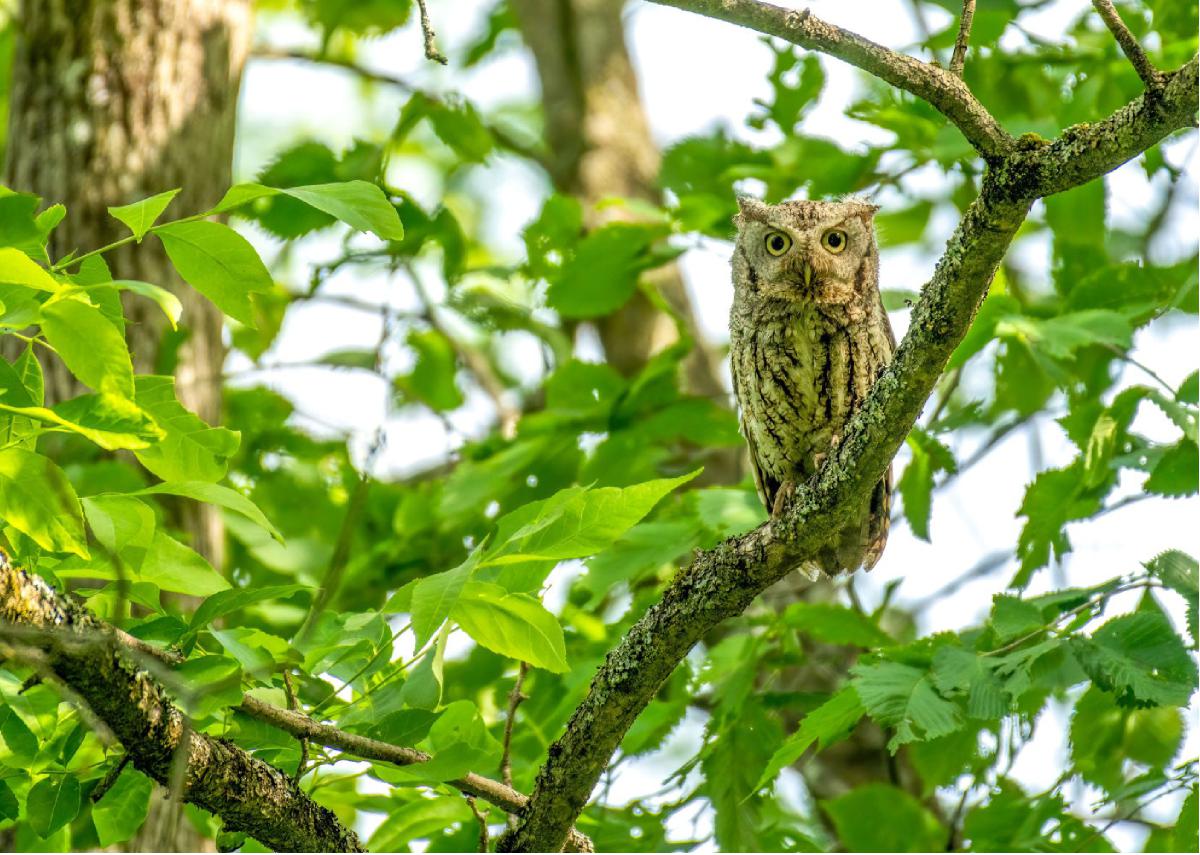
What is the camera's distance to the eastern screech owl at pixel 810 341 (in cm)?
365

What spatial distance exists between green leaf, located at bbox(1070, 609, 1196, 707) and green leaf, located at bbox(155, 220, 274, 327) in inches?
79.1

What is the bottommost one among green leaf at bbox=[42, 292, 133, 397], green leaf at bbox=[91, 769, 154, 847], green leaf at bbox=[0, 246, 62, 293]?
green leaf at bbox=[91, 769, 154, 847]

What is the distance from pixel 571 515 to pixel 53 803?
1067 millimetres

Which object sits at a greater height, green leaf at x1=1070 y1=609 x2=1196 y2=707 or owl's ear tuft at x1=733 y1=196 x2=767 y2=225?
owl's ear tuft at x1=733 y1=196 x2=767 y2=225

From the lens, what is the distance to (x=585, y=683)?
11.8 feet

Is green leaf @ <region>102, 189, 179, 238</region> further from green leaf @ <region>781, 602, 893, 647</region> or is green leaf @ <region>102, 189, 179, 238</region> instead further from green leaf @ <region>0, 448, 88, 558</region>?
green leaf @ <region>781, 602, 893, 647</region>

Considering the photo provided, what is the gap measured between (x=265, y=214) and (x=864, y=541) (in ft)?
7.98

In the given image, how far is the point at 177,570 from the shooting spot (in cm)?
232

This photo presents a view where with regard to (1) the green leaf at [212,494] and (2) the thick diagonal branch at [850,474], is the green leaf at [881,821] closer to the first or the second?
(2) the thick diagonal branch at [850,474]

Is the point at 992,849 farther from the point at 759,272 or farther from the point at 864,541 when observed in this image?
the point at 759,272

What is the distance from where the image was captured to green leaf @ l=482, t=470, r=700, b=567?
2.19 m

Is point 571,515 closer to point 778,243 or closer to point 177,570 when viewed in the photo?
point 177,570

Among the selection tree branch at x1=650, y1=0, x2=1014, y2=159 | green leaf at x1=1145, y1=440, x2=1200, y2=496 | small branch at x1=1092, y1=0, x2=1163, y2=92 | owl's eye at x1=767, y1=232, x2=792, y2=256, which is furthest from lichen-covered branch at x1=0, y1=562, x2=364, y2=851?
green leaf at x1=1145, y1=440, x2=1200, y2=496

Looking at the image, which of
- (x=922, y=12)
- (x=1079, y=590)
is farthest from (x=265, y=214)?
(x=922, y=12)
